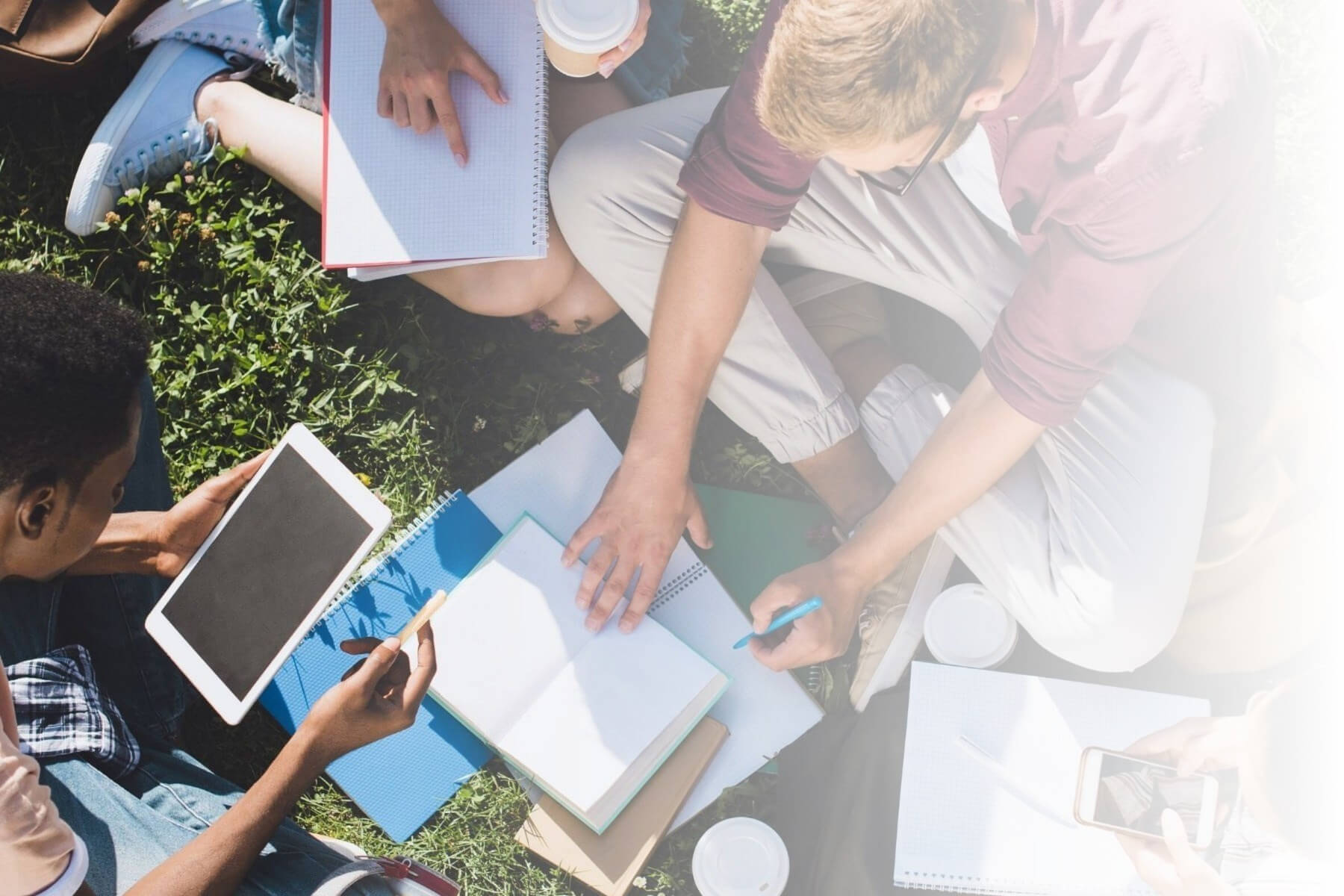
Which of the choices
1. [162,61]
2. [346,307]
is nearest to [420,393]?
[346,307]

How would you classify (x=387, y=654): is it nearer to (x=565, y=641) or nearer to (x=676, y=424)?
(x=565, y=641)

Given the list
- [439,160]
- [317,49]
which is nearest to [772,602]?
[439,160]

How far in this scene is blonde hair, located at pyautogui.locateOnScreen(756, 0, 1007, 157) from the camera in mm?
1231

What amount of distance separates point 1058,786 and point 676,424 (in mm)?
918

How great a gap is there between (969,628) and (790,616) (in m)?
0.35

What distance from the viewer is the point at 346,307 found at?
84.1 inches

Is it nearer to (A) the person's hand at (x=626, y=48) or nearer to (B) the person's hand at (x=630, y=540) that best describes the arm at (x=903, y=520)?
(B) the person's hand at (x=630, y=540)

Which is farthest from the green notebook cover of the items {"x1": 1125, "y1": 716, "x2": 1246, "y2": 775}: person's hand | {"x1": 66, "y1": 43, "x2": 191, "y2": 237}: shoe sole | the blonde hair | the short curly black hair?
{"x1": 66, "y1": 43, "x2": 191, "y2": 237}: shoe sole

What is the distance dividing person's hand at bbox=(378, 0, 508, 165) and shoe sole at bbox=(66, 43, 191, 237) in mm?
678

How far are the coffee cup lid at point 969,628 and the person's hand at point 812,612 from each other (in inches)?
5.8

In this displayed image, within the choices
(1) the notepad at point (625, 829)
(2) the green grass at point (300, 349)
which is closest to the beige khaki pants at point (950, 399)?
(2) the green grass at point (300, 349)

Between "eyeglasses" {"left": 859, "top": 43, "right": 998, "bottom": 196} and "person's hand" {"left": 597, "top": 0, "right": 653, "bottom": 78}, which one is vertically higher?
"eyeglasses" {"left": 859, "top": 43, "right": 998, "bottom": 196}

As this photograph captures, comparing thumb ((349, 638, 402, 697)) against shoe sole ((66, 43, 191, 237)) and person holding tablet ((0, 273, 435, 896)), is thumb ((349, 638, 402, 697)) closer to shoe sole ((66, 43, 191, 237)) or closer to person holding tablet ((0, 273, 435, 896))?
person holding tablet ((0, 273, 435, 896))

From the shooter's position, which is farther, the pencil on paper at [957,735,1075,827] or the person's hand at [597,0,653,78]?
the pencil on paper at [957,735,1075,827]
